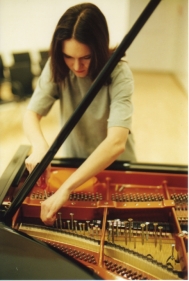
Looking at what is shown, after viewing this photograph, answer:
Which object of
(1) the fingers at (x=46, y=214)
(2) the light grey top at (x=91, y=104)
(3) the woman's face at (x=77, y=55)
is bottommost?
(1) the fingers at (x=46, y=214)

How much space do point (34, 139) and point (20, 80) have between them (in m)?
3.70

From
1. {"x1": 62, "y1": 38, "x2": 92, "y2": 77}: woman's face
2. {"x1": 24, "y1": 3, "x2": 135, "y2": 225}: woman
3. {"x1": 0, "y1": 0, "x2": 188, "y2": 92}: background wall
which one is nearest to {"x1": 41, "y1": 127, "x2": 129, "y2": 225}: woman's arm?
{"x1": 24, "y1": 3, "x2": 135, "y2": 225}: woman

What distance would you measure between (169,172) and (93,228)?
475 mm

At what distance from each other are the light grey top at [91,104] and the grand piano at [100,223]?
0.16m

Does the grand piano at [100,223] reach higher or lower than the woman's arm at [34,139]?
lower

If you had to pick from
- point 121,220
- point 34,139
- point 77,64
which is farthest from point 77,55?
point 121,220

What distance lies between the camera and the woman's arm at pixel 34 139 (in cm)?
128

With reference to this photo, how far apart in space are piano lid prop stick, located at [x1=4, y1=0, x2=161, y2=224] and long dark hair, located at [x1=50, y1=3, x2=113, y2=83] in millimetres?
362

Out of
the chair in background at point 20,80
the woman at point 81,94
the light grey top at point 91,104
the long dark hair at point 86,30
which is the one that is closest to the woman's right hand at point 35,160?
the woman at point 81,94

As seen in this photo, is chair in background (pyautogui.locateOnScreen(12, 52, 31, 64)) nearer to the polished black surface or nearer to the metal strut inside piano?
the metal strut inside piano

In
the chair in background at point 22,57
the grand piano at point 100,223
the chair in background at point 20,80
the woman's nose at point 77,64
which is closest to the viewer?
the grand piano at point 100,223

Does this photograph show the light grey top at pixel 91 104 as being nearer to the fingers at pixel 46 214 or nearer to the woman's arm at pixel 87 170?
the woman's arm at pixel 87 170

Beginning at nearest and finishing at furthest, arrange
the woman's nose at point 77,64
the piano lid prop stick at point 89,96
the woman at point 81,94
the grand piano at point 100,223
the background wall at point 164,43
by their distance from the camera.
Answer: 1. the piano lid prop stick at point 89,96
2. the grand piano at point 100,223
3. the woman at point 81,94
4. the woman's nose at point 77,64
5. the background wall at point 164,43

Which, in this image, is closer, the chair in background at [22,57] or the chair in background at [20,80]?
the chair in background at [20,80]
